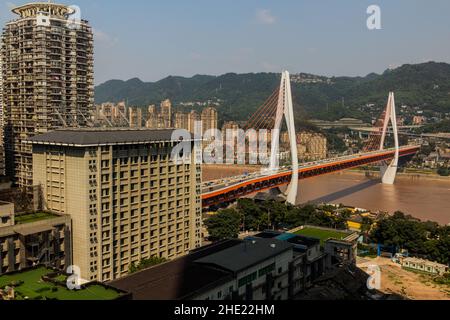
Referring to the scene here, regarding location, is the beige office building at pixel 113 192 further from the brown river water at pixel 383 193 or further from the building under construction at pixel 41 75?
the brown river water at pixel 383 193

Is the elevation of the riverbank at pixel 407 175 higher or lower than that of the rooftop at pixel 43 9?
lower

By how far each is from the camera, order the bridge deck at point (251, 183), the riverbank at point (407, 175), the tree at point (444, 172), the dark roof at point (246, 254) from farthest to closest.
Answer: the tree at point (444, 172) < the riverbank at point (407, 175) < the bridge deck at point (251, 183) < the dark roof at point (246, 254)

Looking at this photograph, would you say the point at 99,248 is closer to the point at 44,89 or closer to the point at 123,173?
the point at 123,173

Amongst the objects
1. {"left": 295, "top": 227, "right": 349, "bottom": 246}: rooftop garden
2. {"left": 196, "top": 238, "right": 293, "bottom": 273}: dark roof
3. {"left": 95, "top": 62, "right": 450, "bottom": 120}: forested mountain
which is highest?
{"left": 95, "top": 62, "right": 450, "bottom": 120}: forested mountain

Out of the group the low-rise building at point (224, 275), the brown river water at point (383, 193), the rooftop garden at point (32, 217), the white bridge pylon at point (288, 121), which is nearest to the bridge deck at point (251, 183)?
the white bridge pylon at point (288, 121)

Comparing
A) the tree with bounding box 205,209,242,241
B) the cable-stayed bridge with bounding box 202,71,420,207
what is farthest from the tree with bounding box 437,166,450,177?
the tree with bounding box 205,209,242,241

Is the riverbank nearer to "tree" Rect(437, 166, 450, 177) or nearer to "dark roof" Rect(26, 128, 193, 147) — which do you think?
"tree" Rect(437, 166, 450, 177)

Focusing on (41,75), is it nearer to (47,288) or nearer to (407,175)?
→ (47,288)
